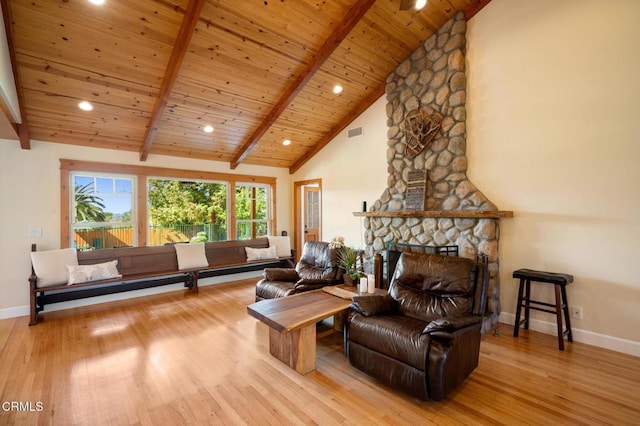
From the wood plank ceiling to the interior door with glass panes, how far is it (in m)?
2.10

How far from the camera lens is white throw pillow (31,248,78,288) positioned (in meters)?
3.87

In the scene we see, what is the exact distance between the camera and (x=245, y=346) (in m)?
3.09

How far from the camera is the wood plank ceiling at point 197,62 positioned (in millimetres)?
3129

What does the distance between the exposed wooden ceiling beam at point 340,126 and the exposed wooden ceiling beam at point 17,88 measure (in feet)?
14.8

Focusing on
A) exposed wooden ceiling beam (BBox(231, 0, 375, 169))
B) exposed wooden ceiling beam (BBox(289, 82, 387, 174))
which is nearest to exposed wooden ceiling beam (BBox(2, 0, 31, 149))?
exposed wooden ceiling beam (BBox(231, 0, 375, 169))

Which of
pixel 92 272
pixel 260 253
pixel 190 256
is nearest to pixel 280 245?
pixel 260 253

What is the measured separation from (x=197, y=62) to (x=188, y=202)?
382 centimetres

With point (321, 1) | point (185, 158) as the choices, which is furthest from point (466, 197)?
point (185, 158)

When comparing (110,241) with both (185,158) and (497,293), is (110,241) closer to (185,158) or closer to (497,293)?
(185,158)

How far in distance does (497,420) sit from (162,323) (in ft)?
11.9

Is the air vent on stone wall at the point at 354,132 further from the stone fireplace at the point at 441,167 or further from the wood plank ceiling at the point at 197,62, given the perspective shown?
the stone fireplace at the point at 441,167

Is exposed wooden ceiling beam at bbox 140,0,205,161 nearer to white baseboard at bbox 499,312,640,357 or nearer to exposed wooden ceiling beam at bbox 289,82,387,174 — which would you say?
exposed wooden ceiling beam at bbox 289,82,387,174

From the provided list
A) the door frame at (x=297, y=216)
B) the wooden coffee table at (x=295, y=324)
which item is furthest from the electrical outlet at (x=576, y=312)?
the door frame at (x=297, y=216)

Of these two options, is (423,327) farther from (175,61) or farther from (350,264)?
(175,61)
